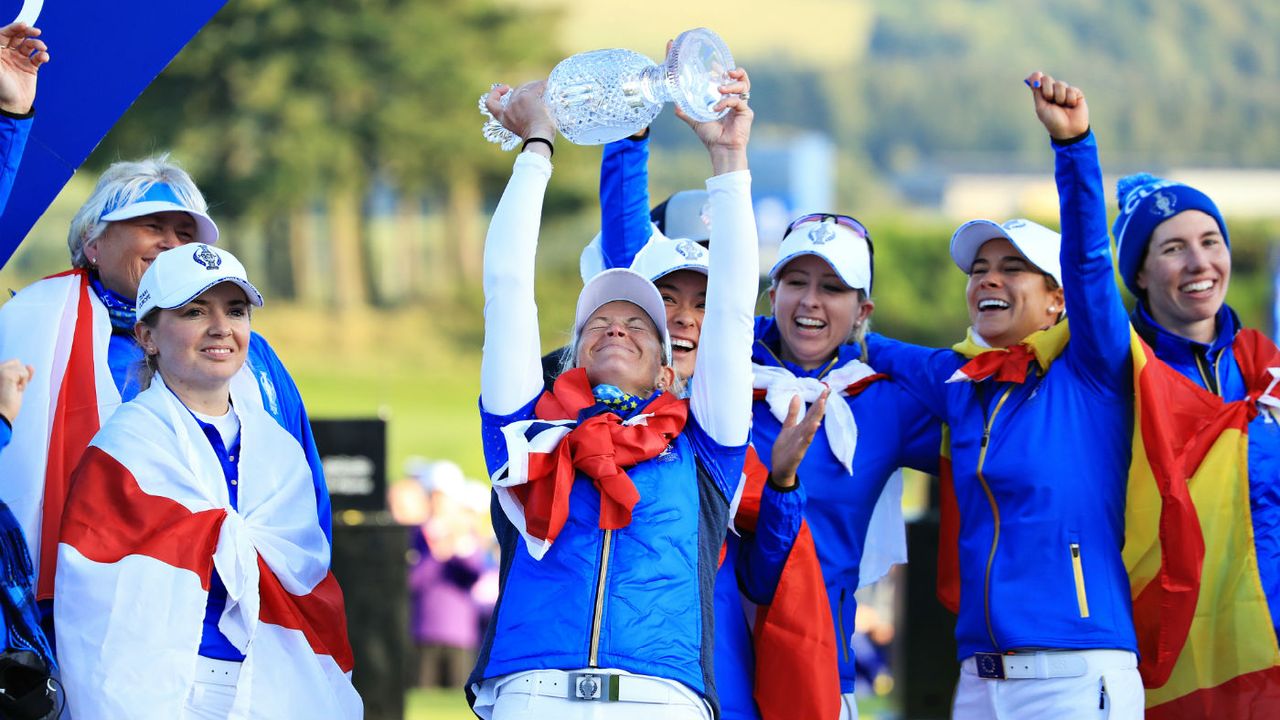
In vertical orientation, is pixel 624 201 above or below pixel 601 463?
above

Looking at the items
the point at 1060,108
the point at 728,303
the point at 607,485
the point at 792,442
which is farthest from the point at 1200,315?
the point at 607,485

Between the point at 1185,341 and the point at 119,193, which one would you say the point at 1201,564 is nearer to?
the point at 1185,341

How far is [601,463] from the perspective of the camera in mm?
3232

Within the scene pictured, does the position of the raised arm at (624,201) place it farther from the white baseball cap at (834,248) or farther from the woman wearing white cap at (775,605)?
the woman wearing white cap at (775,605)

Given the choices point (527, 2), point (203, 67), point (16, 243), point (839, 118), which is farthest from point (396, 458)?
point (16, 243)

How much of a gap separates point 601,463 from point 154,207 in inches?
59.4

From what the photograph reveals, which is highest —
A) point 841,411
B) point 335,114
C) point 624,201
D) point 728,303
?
point 335,114

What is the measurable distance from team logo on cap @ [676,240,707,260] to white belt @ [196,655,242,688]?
1.51 metres

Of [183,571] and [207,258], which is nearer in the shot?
[183,571]

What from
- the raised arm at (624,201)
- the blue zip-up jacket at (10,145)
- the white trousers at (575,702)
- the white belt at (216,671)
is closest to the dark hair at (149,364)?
the blue zip-up jacket at (10,145)

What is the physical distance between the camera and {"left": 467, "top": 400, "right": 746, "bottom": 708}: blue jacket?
3160mm

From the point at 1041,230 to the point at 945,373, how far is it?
471 mm

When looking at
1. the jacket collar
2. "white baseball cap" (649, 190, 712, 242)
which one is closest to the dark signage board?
"white baseball cap" (649, 190, 712, 242)

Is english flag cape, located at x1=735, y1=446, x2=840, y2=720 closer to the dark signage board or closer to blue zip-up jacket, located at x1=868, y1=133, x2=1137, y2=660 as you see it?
blue zip-up jacket, located at x1=868, y1=133, x2=1137, y2=660
